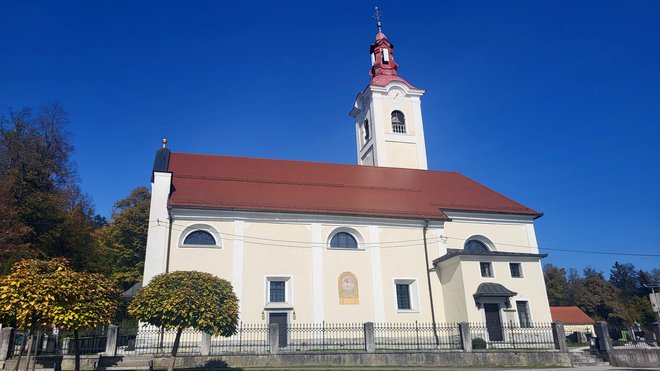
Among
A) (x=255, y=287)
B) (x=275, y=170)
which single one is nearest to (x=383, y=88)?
(x=275, y=170)

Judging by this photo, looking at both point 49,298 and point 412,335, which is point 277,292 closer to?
point 412,335

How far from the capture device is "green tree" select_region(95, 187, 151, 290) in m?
42.9

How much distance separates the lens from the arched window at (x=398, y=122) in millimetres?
36156

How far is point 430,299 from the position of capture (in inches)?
981

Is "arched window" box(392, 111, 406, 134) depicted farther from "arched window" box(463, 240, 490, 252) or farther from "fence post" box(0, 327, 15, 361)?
"fence post" box(0, 327, 15, 361)

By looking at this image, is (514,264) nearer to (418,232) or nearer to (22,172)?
(418,232)

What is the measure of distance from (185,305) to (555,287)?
7274cm

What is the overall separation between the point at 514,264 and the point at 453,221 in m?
4.39

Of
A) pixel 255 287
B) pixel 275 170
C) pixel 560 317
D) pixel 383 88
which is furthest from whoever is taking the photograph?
pixel 560 317

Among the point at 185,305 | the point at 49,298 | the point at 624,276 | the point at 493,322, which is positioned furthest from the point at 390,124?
the point at 624,276

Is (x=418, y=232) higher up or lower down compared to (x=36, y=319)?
higher up

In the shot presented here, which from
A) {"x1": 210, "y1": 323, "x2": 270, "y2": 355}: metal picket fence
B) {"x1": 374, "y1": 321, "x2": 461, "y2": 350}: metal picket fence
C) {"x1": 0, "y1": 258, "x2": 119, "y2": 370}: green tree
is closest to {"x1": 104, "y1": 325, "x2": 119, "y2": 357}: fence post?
{"x1": 210, "y1": 323, "x2": 270, "y2": 355}: metal picket fence

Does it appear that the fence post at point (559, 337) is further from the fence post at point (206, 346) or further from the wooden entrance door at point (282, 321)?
the fence post at point (206, 346)

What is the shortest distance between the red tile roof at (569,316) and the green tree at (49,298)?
45559mm
